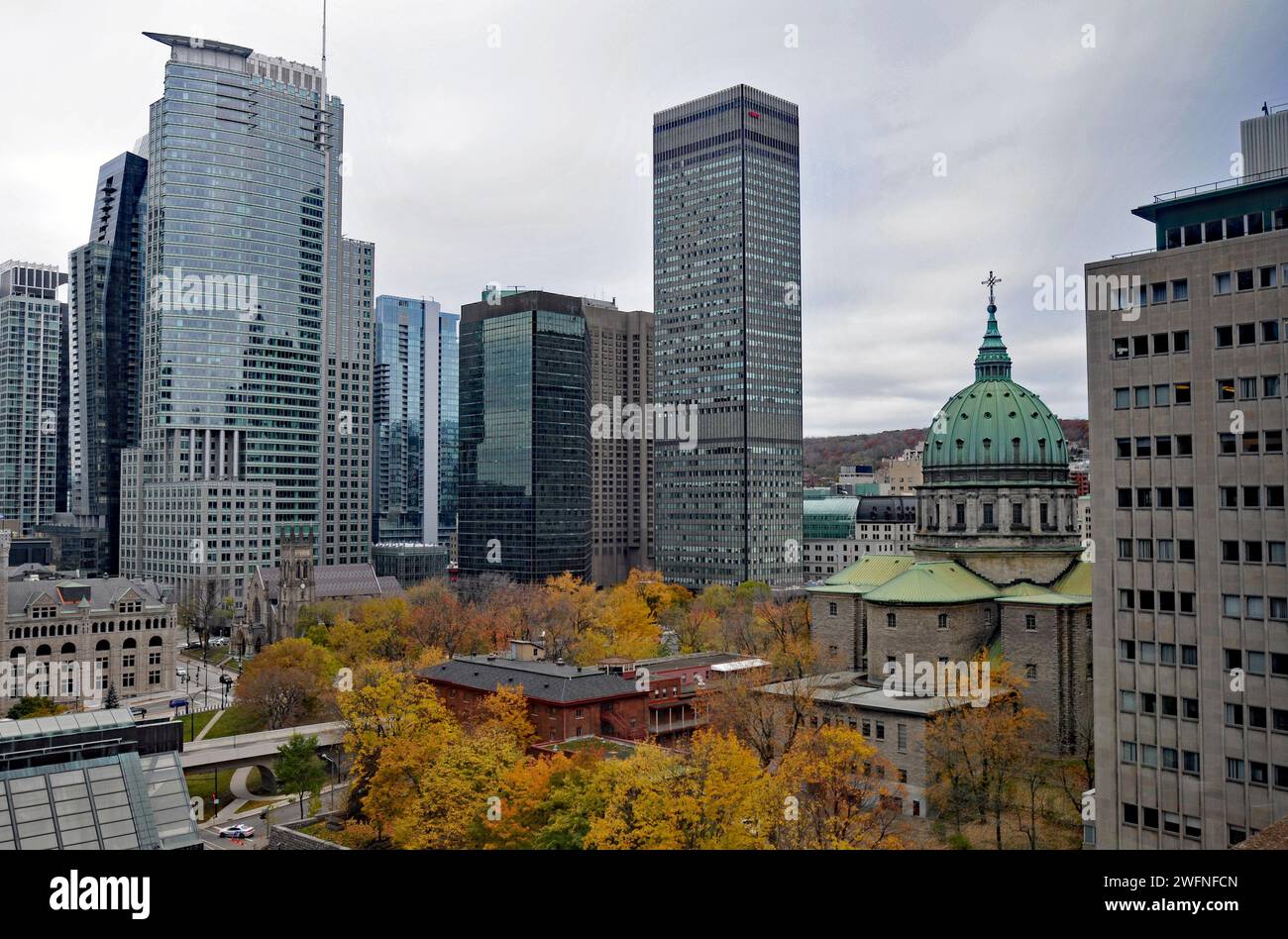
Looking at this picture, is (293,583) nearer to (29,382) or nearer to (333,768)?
(333,768)

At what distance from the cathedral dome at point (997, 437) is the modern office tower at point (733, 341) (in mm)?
68826

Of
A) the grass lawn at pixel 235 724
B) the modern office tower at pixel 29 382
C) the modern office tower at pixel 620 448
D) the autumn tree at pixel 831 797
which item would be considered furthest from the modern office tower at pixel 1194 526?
the modern office tower at pixel 29 382

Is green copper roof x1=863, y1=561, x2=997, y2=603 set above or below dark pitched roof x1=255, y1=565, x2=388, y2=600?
above

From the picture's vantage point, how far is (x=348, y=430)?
143 m

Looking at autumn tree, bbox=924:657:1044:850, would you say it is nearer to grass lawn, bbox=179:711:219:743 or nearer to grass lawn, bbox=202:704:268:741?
grass lawn, bbox=202:704:268:741

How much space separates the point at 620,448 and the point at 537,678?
117 metres

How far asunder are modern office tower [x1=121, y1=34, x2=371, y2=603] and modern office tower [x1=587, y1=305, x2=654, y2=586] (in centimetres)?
4989

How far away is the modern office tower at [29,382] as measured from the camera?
154625 mm

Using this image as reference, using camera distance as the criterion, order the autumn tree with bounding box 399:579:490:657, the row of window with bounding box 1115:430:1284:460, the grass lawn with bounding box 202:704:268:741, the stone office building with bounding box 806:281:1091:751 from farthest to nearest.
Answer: the autumn tree with bounding box 399:579:490:657
the grass lawn with bounding box 202:704:268:741
the stone office building with bounding box 806:281:1091:751
the row of window with bounding box 1115:430:1284:460

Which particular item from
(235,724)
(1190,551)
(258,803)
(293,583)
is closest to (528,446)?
(293,583)

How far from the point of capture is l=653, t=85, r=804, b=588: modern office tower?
143 metres

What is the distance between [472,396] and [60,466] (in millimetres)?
76109

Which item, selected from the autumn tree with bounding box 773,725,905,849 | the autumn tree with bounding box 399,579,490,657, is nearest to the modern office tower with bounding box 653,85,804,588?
the autumn tree with bounding box 399,579,490,657
